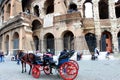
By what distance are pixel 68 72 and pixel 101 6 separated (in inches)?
959

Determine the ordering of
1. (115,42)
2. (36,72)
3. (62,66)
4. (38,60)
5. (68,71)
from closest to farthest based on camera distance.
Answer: (68,71) < (62,66) < (36,72) < (38,60) < (115,42)

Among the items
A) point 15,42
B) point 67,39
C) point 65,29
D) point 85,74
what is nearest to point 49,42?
point 67,39

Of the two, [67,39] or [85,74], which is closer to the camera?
[85,74]

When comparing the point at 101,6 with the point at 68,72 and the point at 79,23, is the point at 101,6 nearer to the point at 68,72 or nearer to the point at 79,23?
the point at 79,23

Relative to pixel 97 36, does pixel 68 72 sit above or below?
below

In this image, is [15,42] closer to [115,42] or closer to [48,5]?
[48,5]

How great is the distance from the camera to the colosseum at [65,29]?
23188 millimetres

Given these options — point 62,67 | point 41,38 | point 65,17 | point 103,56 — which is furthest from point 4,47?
point 62,67

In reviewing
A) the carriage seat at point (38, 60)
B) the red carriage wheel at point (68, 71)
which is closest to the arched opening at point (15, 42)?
the carriage seat at point (38, 60)

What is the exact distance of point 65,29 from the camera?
2377cm

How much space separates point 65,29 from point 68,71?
16653mm

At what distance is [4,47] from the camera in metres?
28.2

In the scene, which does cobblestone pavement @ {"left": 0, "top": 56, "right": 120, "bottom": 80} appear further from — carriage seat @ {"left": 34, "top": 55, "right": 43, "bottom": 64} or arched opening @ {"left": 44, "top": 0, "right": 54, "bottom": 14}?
arched opening @ {"left": 44, "top": 0, "right": 54, "bottom": 14}

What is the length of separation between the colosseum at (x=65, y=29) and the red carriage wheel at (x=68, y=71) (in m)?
14.9
